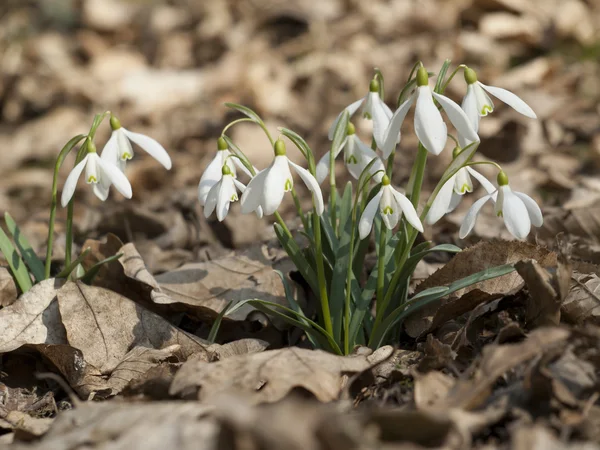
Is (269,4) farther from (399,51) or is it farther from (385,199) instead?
(385,199)

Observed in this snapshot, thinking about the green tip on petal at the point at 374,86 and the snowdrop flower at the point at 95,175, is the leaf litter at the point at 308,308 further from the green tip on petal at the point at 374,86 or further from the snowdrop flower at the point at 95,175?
the green tip on petal at the point at 374,86

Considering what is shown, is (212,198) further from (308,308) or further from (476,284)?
(476,284)

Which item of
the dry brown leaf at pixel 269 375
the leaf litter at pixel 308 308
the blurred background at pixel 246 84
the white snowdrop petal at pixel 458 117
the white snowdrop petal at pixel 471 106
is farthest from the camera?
the blurred background at pixel 246 84

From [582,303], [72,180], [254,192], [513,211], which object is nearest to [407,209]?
[513,211]

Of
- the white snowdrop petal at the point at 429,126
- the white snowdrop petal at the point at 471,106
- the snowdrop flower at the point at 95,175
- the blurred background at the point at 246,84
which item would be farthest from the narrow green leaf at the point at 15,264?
the white snowdrop petal at the point at 471,106

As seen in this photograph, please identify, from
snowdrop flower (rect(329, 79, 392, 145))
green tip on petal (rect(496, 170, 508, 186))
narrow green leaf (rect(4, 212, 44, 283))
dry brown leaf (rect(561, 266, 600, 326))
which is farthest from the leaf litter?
snowdrop flower (rect(329, 79, 392, 145))

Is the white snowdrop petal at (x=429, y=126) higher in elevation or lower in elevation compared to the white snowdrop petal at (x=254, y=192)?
higher
